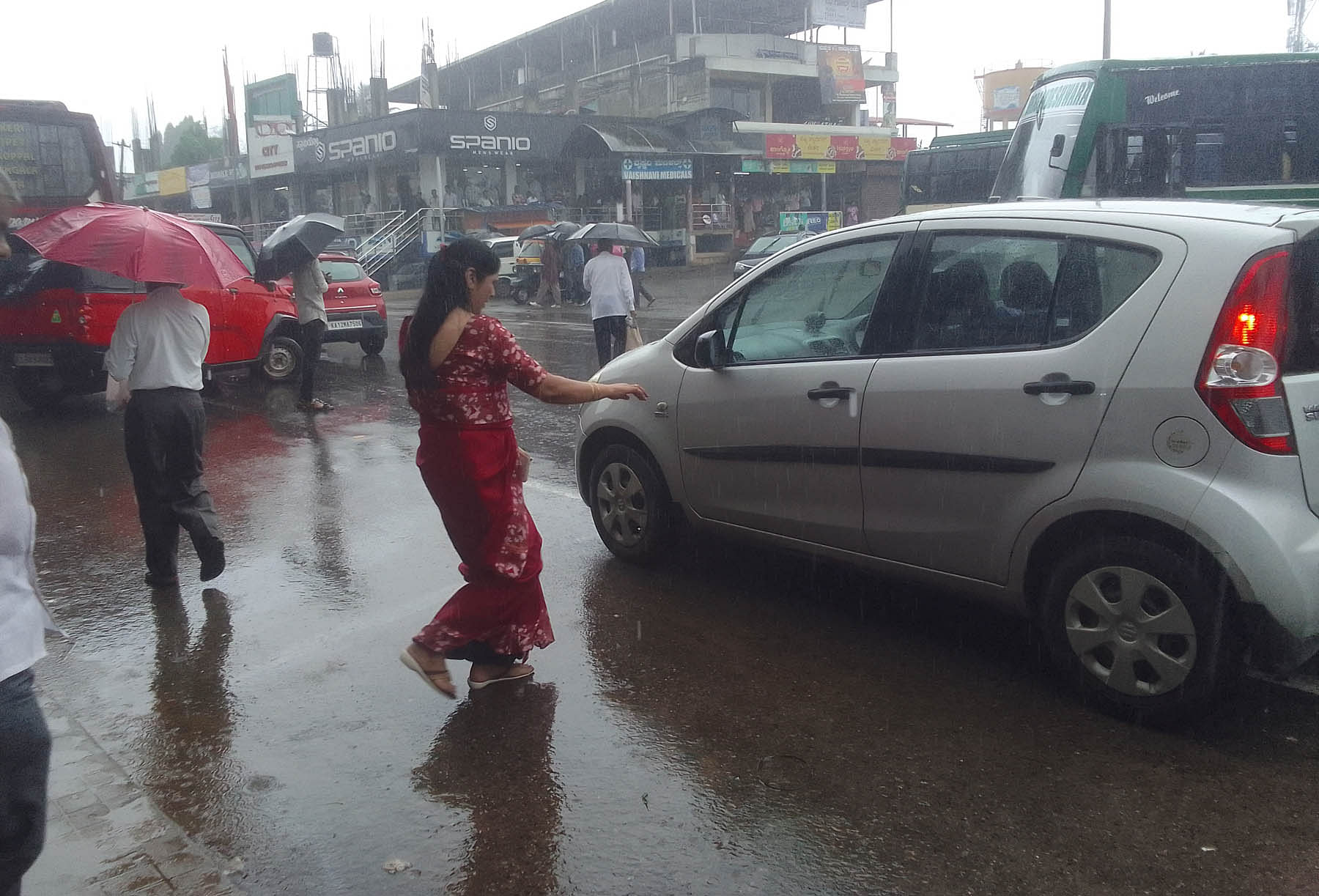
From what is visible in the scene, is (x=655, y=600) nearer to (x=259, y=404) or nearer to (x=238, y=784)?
(x=238, y=784)

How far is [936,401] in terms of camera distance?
13.6 feet

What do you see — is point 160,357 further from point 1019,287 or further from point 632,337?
point 632,337

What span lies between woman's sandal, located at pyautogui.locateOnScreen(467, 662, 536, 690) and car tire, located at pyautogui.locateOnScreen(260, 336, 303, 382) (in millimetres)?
9502

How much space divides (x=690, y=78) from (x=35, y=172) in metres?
33.5

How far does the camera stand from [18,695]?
7.13 ft

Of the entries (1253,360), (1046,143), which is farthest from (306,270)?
(1253,360)

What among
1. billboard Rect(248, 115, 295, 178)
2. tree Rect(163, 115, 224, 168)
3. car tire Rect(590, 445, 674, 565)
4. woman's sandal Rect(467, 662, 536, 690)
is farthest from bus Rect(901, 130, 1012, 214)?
tree Rect(163, 115, 224, 168)

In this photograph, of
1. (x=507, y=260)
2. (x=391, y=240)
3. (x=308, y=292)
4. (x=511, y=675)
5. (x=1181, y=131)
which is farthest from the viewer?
(x=391, y=240)

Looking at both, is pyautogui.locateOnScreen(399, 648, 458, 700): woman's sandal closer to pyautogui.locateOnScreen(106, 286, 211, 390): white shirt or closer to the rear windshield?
pyautogui.locateOnScreen(106, 286, 211, 390): white shirt

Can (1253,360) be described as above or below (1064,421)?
above

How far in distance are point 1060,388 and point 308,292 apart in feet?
29.8

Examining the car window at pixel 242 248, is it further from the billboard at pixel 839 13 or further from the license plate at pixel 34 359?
the billboard at pixel 839 13

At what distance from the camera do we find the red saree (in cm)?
400

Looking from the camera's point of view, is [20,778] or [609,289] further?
[609,289]
